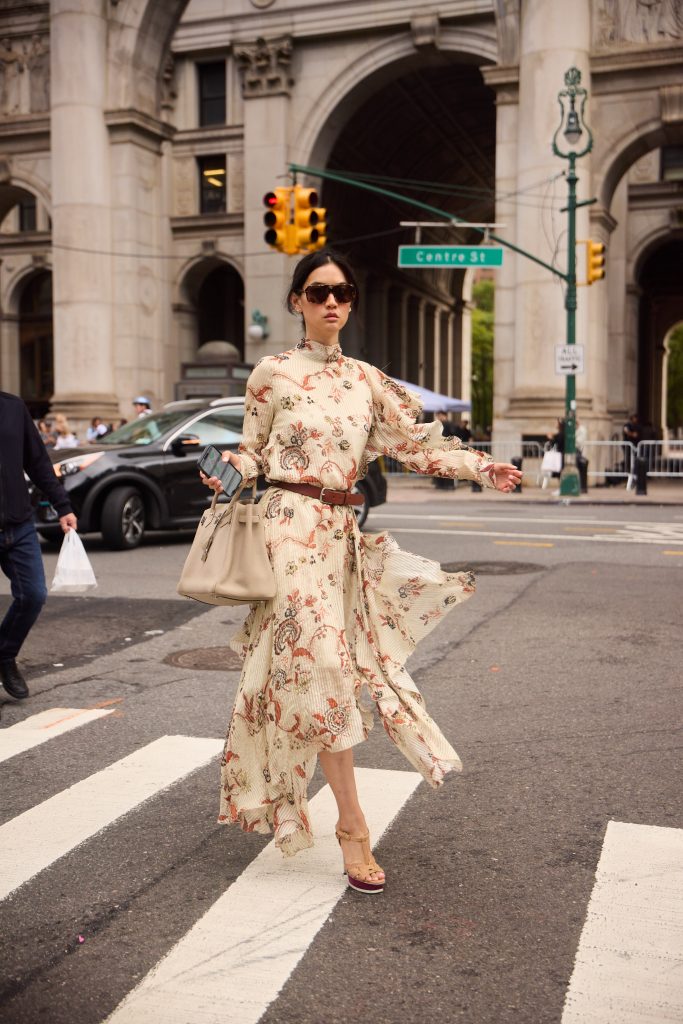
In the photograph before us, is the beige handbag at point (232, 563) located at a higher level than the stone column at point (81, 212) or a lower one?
lower

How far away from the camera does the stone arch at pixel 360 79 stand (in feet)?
107

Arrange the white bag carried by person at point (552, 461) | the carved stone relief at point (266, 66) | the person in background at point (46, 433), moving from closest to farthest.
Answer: the person in background at point (46, 433) → the white bag carried by person at point (552, 461) → the carved stone relief at point (266, 66)

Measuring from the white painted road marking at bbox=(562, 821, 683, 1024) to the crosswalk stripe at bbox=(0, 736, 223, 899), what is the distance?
189cm

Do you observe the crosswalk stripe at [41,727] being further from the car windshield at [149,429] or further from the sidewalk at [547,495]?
the sidewalk at [547,495]

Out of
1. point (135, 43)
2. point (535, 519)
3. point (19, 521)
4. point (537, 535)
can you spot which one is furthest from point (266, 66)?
point (19, 521)

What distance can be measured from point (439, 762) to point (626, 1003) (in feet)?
3.69

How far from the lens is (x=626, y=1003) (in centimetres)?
313

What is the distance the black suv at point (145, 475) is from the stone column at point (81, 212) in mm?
18302

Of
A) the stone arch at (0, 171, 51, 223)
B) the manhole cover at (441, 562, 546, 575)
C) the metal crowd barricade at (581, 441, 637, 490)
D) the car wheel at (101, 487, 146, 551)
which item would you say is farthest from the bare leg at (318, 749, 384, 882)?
the stone arch at (0, 171, 51, 223)

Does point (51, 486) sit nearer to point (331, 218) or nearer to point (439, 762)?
point (439, 762)

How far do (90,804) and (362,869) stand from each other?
144 centimetres

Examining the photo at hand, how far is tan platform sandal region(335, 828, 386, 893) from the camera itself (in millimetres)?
3867

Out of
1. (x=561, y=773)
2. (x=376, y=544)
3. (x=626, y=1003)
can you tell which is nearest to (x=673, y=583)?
(x=561, y=773)

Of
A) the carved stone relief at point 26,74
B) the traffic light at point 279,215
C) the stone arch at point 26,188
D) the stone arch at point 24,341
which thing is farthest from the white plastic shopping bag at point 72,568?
the stone arch at point 24,341
